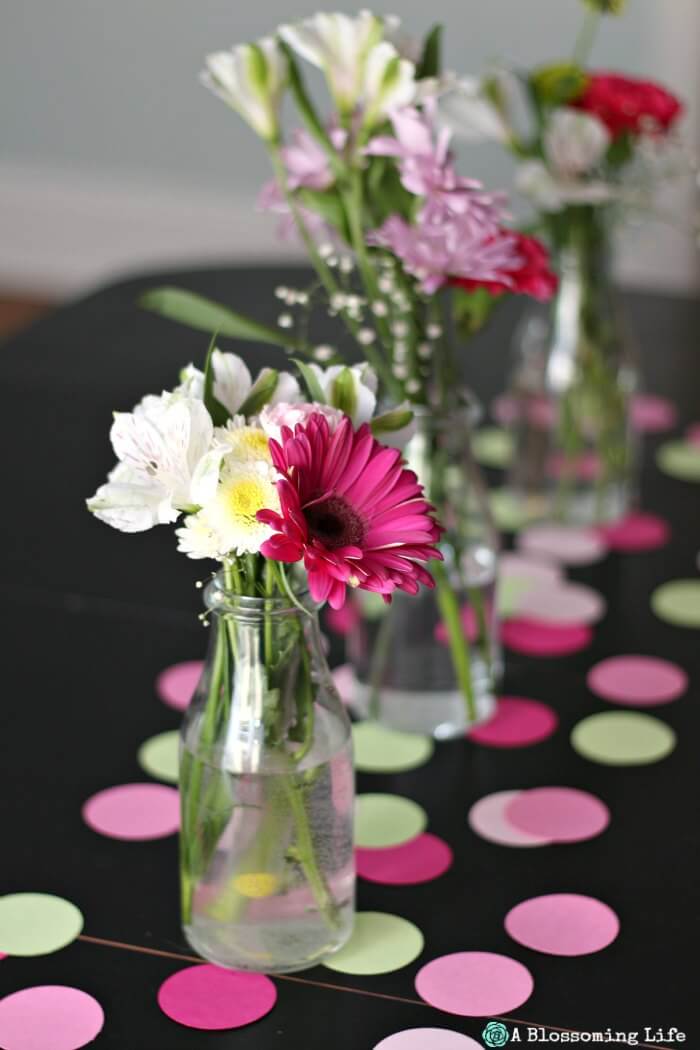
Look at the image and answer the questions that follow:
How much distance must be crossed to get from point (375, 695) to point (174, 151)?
9.98ft

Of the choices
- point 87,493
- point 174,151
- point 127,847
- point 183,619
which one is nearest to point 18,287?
point 174,151

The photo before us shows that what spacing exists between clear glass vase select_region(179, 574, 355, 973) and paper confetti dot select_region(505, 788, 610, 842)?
0.60 ft

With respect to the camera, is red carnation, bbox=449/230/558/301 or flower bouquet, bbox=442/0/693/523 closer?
red carnation, bbox=449/230/558/301

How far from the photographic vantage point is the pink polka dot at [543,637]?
1.28 m

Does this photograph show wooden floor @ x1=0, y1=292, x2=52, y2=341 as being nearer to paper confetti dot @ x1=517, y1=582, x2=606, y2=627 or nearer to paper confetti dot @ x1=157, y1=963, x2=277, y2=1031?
paper confetti dot @ x1=517, y1=582, x2=606, y2=627

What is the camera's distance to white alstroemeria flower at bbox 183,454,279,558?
30.6 inches

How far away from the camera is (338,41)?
104cm

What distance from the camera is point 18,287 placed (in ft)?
13.9

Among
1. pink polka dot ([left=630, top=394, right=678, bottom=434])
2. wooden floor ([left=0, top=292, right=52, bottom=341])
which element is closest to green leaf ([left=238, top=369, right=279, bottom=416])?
pink polka dot ([left=630, top=394, right=678, bottom=434])

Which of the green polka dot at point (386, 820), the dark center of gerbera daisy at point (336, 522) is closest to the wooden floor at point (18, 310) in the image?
the green polka dot at point (386, 820)

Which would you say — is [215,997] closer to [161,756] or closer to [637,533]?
[161,756]

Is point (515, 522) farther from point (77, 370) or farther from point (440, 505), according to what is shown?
point (77, 370)

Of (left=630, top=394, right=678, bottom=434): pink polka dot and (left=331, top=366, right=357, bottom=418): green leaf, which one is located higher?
(left=331, top=366, right=357, bottom=418): green leaf

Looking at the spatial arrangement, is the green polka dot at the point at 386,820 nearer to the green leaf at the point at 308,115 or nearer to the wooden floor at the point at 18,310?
the green leaf at the point at 308,115
